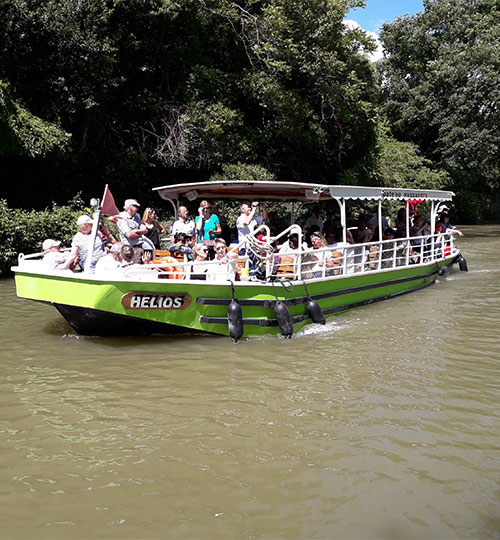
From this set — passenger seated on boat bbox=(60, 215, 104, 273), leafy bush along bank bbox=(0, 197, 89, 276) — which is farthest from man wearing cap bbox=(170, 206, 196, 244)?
leafy bush along bank bbox=(0, 197, 89, 276)

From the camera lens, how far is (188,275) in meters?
8.69

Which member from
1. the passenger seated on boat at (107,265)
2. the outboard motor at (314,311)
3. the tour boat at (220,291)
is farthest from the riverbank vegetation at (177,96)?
the outboard motor at (314,311)

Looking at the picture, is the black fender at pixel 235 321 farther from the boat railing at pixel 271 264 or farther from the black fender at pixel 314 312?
the black fender at pixel 314 312

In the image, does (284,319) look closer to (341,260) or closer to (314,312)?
(314,312)

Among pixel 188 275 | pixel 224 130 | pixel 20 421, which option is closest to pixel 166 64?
pixel 224 130

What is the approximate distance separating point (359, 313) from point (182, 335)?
3955mm

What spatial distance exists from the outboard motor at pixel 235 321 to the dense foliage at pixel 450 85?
100.0 ft

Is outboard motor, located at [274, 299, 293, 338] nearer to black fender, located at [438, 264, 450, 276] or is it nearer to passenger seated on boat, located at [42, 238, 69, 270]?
passenger seated on boat, located at [42, 238, 69, 270]

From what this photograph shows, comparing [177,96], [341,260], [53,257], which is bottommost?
→ [341,260]

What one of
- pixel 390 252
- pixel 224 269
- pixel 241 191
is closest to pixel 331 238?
pixel 390 252

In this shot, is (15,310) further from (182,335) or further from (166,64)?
(166,64)

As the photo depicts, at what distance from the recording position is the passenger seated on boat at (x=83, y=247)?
8.80 metres

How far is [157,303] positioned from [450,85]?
34114mm

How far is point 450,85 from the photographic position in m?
36.8
